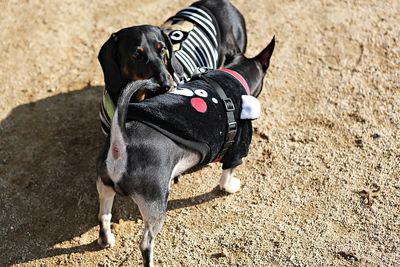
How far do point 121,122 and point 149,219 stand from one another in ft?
2.39

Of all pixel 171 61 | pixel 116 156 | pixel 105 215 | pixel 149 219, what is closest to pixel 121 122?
pixel 116 156

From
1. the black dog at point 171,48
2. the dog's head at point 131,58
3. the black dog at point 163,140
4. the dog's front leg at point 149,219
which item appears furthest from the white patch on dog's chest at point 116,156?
the dog's head at point 131,58

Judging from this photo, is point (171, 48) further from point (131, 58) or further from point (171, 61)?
point (131, 58)

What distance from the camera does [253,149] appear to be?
5133mm

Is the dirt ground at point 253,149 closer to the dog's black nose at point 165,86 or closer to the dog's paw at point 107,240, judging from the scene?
the dog's paw at point 107,240

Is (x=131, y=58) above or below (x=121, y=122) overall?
below

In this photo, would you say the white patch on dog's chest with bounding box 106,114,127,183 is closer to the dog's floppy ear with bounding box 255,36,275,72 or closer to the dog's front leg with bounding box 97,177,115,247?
the dog's front leg with bounding box 97,177,115,247

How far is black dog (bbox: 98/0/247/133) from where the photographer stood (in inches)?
177

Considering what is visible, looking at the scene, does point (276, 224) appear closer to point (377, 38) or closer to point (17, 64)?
point (377, 38)

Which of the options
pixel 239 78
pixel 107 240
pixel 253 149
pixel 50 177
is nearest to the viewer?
pixel 107 240

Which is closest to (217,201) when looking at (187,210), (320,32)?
(187,210)

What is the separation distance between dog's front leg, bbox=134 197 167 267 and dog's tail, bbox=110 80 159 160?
1.23ft

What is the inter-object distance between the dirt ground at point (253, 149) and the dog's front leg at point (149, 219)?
1.57 feet

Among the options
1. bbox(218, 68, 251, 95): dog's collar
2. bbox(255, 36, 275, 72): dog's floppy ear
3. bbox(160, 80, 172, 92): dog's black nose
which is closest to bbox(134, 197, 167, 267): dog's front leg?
bbox(160, 80, 172, 92): dog's black nose
